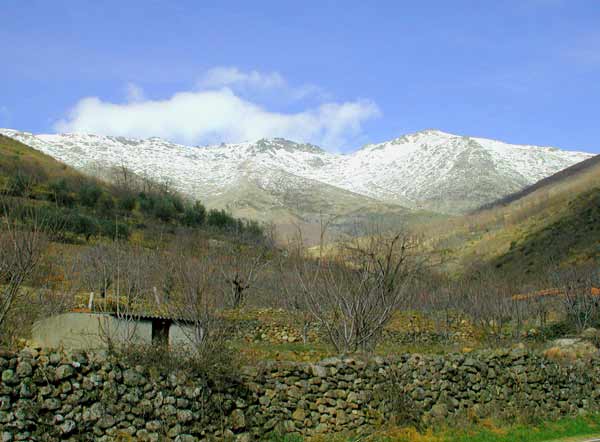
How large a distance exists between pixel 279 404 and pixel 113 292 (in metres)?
20.3

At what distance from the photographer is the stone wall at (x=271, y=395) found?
10.6 meters

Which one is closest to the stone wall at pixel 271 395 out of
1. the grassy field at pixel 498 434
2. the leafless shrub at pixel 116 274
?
the grassy field at pixel 498 434

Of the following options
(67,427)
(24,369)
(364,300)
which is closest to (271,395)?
(67,427)

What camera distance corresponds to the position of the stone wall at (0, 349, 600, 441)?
34.9 feet

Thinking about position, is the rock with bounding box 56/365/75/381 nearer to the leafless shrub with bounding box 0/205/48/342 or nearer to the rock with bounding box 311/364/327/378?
the leafless shrub with bounding box 0/205/48/342

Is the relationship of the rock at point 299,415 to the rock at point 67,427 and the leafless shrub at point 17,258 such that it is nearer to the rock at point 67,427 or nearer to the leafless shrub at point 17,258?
the rock at point 67,427

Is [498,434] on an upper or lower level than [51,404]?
lower

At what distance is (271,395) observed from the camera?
44.7ft

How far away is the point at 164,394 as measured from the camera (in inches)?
472

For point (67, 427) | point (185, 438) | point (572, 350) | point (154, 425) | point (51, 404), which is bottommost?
point (185, 438)

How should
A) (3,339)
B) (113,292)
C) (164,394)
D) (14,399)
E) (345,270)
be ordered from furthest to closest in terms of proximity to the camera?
(113,292), (345,270), (3,339), (164,394), (14,399)

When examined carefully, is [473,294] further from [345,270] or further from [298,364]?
[298,364]

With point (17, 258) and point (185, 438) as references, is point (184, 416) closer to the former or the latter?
point (185, 438)

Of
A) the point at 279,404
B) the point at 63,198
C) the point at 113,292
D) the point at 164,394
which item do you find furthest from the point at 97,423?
the point at 63,198
